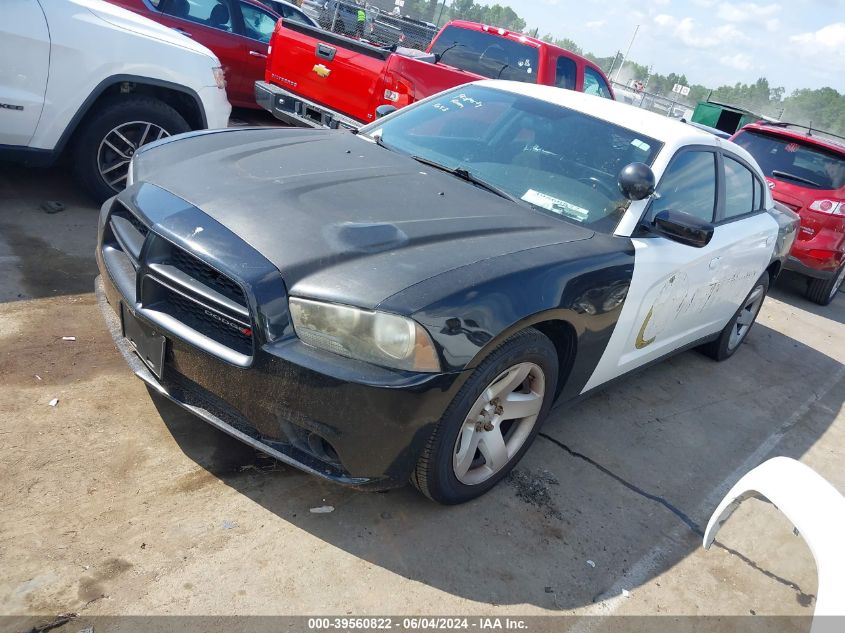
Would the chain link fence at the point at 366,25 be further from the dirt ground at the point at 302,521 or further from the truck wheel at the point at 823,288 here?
the dirt ground at the point at 302,521

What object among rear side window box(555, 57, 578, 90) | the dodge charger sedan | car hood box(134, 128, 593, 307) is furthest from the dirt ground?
rear side window box(555, 57, 578, 90)

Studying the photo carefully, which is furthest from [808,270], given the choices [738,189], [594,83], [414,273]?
[414,273]

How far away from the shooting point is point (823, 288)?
8.05 metres

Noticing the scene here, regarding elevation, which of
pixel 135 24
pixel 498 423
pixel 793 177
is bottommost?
pixel 498 423

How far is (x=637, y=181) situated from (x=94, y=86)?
3722mm

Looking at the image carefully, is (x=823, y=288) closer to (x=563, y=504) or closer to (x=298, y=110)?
(x=298, y=110)

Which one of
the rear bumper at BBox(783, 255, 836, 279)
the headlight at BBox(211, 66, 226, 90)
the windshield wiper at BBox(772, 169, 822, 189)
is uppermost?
the windshield wiper at BBox(772, 169, 822, 189)

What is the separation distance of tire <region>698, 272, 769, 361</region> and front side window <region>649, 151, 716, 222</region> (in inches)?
54.0

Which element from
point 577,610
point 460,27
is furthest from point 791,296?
point 577,610

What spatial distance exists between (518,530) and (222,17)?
25.2 ft

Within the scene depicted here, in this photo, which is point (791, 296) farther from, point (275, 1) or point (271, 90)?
point (275, 1)

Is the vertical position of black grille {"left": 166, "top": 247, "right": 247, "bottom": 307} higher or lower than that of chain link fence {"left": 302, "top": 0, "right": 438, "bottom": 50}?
lower

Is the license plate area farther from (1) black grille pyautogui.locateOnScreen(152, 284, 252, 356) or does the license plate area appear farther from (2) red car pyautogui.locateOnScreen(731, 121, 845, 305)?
(2) red car pyautogui.locateOnScreen(731, 121, 845, 305)

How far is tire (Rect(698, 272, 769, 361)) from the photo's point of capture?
5.16m
